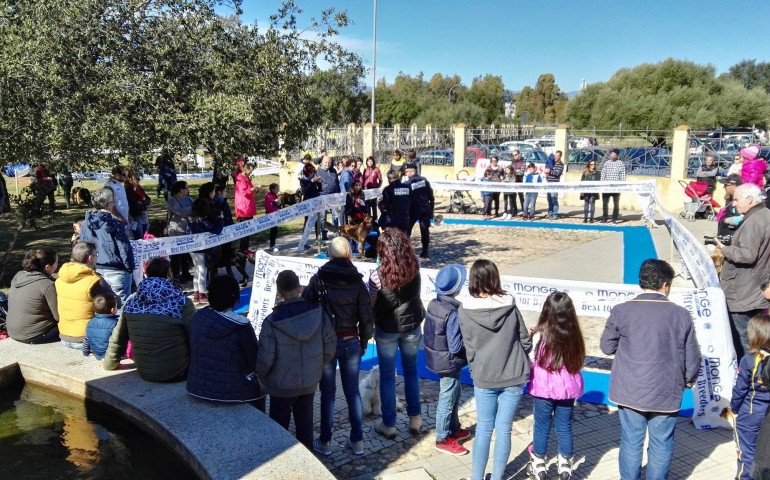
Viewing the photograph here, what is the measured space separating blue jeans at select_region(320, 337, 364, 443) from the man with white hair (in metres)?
3.26

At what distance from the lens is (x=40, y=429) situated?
5.23 m

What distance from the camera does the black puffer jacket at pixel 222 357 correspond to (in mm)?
4344

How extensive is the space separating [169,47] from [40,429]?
5606mm

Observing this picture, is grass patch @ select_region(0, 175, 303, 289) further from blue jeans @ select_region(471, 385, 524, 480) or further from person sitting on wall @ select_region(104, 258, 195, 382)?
blue jeans @ select_region(471, 385, 524, 480)

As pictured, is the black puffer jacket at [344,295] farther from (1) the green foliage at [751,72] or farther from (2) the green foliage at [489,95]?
(1) the green foliage at [751,72]

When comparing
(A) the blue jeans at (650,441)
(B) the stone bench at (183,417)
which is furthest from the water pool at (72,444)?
(A) the blue jeans at (650,441)

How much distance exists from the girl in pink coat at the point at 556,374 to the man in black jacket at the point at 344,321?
126cm

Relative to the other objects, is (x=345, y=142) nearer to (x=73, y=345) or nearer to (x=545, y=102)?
(x=73, y=345)

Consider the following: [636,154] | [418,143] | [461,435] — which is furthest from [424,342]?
[418,143]

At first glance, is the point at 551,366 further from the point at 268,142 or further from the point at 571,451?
the point at 268,142

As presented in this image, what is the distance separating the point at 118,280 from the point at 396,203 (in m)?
4.95

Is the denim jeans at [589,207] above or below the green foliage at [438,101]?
below

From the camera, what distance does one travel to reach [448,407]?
469cm

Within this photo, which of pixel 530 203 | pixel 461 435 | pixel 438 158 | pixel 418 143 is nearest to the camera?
pixel 461 435
